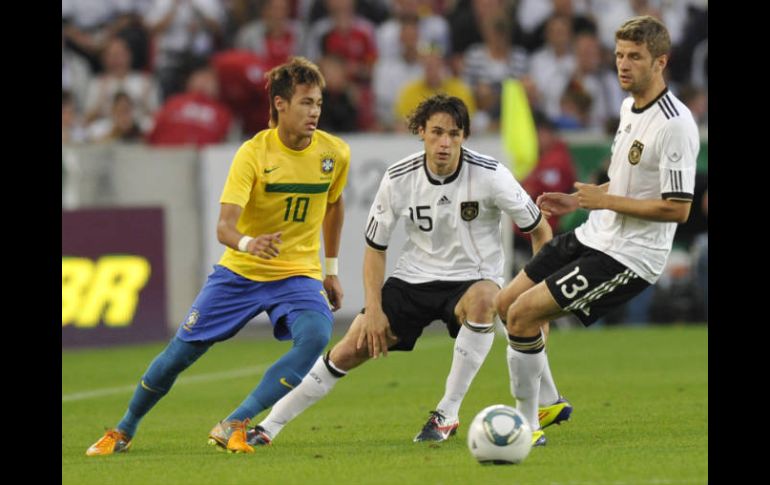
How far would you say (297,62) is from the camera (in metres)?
8.77

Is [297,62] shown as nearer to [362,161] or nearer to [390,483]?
[390,483]

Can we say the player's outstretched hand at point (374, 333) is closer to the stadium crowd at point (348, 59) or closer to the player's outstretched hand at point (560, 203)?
the player's outstretched hand at point (560, 203)

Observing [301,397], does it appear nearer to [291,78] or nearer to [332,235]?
[332,235]

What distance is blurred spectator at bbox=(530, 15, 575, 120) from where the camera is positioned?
19359mm

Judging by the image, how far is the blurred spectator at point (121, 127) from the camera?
1859cm

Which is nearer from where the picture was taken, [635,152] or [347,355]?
[635,152]

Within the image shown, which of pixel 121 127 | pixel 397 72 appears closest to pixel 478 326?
pixel 121 127

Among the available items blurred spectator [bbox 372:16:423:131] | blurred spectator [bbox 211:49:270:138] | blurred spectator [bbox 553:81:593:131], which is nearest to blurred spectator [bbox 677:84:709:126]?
blurred spectator [bbox 553:81:593:131]

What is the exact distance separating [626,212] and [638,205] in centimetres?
7

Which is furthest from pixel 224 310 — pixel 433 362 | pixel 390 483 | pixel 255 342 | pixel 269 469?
pixel 255 342

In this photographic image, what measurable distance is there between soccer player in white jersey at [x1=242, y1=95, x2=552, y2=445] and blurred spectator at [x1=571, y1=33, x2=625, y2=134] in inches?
412

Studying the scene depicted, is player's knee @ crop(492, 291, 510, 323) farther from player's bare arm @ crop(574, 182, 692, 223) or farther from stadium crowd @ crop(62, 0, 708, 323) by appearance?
stadium crowd @ crop(62, 0, 708, 323)

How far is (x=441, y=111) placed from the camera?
866 cm

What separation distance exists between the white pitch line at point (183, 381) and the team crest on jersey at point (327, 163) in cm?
405
